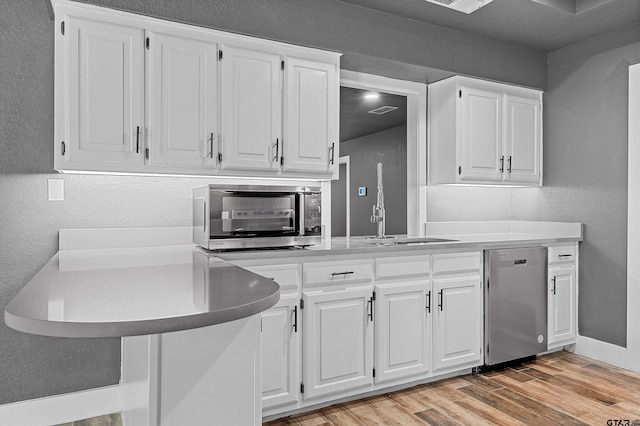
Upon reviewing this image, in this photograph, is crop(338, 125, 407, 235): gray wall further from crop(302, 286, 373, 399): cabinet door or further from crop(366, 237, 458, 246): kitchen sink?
crop(302, 286, 373, 399): cabinet door

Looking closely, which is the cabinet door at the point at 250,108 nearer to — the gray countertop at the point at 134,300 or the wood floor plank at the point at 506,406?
the gray countertop at the point at 134,300

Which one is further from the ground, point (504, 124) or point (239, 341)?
point (504, 124)

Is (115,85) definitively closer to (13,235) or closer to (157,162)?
(157,162)

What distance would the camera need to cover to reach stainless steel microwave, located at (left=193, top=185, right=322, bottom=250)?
2363 millimetres

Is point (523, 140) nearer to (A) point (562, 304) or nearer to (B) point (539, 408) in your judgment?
(A) point (562, 304)

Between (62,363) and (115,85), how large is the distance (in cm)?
153

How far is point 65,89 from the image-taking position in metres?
2.20

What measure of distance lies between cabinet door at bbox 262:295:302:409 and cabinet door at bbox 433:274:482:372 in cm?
100

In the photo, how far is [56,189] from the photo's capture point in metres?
2.44

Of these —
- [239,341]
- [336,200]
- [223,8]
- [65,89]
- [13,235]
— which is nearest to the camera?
[239,341]

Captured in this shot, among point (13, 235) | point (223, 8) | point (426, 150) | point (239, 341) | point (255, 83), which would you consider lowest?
point (239, 341)

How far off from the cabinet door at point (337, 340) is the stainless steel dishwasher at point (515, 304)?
0.99m

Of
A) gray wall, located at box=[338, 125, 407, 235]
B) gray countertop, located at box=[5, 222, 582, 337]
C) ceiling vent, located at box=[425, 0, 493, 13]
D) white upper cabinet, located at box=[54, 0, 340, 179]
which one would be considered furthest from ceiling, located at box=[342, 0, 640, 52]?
gray countertop, located at box=[5, 222, 582, 337]

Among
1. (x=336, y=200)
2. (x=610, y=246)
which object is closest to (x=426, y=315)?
(x=336, y=200)
